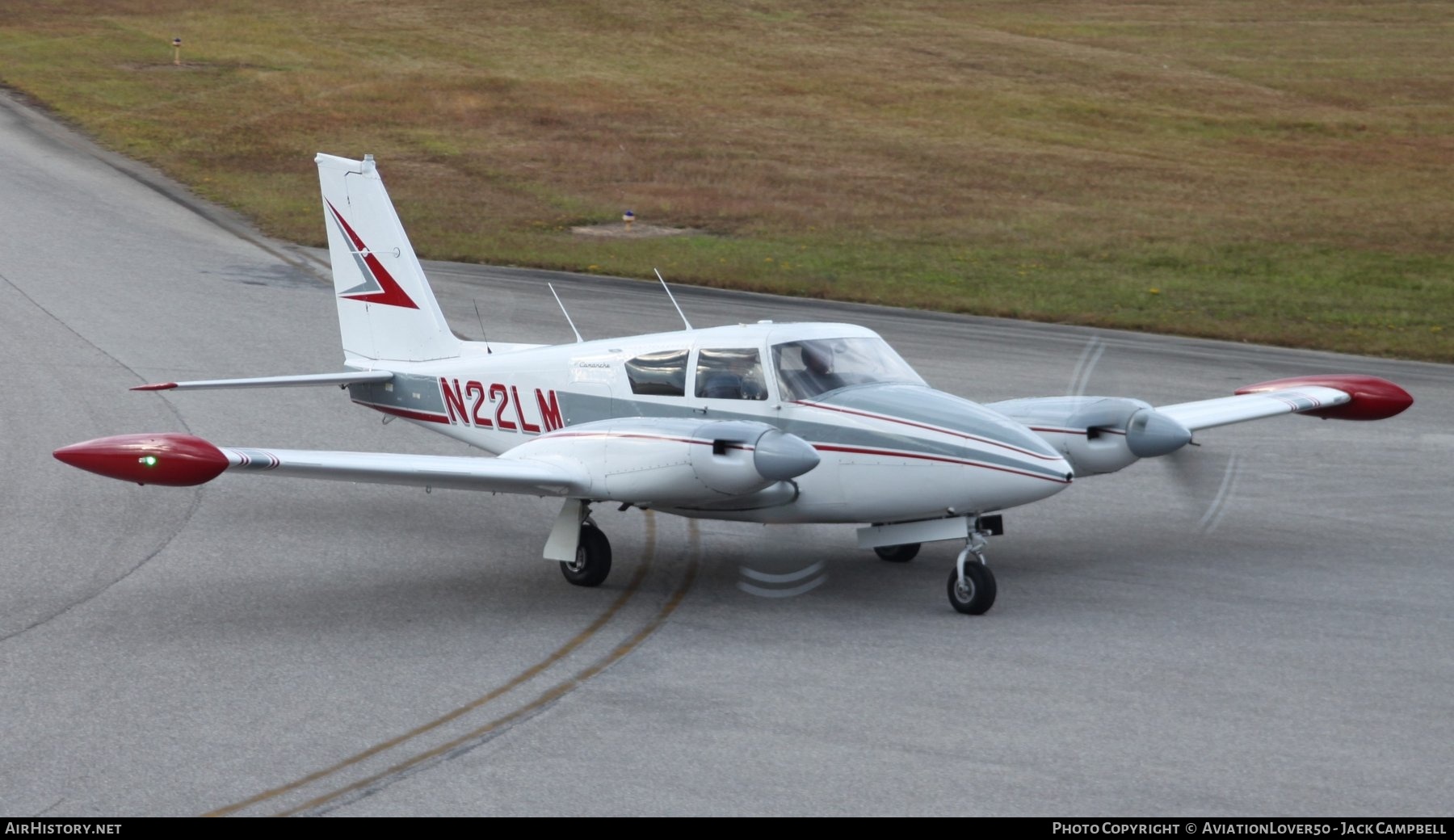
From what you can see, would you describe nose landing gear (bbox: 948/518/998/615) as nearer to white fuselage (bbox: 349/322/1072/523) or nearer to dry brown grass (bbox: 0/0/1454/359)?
white fuselage (bbox: 349/322/1072/523)

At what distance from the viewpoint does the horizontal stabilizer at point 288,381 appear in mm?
14852

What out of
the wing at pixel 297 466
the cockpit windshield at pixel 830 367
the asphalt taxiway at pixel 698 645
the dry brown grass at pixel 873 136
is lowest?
the asphalt taxiway at pixel 698 645

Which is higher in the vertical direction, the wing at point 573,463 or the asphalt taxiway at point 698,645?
the wing at point 573,463

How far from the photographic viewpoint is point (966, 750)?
967 cm

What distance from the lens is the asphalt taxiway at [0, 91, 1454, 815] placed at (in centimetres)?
916

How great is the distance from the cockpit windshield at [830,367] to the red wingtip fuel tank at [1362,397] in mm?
5211

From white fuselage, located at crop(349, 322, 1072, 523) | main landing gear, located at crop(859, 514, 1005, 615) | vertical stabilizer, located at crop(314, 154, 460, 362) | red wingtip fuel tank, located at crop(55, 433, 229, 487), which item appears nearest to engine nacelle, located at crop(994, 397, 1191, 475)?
white fuselage, located at crop(349, 322, 1072, 523)

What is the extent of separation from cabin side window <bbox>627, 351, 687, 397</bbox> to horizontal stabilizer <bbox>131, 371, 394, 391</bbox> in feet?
12.0

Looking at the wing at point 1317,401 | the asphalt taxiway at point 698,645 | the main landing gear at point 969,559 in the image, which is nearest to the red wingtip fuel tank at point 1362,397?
the wing at point 1317,401

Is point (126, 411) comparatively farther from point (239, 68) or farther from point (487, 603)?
point (239, 68)

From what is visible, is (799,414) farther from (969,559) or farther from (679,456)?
(969,559)

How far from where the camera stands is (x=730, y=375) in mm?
13328

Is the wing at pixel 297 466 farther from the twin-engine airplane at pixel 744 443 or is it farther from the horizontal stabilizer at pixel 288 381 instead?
the horizontal stabilizer at pixel 288 381

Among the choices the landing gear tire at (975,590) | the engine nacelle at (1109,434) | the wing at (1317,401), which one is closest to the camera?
the landing gear tire at (975,590)
